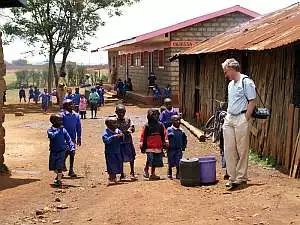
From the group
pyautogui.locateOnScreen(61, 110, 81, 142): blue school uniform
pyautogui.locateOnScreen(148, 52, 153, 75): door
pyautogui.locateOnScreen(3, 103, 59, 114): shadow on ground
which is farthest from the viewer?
pyautogui.locateOnScreen(148, 52, 153, 75): door

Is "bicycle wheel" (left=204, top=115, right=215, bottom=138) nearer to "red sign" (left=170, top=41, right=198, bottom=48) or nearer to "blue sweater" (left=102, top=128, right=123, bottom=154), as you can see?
"blue sweater" (left=102, top=128, right=123, bottom=154)

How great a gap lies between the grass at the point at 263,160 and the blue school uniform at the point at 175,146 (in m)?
1.84

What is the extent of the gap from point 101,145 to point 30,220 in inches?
303

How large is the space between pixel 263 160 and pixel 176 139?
2.27m

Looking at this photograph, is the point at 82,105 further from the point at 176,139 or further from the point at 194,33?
the point at 176,139

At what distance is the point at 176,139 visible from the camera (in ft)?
30.4

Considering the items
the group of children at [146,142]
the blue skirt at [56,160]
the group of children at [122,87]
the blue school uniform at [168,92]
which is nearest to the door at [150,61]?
the group of children at [122,87]

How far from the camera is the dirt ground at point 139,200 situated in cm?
613

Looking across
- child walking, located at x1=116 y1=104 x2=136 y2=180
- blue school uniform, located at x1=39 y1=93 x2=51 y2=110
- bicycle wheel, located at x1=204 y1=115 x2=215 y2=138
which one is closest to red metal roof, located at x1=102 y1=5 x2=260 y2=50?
blue school uniform, located at x1=39 y1=93 x2=51 y2=110

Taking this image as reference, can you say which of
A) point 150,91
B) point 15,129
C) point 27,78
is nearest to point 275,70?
point 15,129

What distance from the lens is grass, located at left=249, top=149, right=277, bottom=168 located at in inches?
399

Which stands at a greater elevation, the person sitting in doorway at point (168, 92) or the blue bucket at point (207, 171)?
the person sitting in doorway at point (168, 92)

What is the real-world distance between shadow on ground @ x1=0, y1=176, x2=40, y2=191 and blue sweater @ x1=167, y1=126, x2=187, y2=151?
253 cm

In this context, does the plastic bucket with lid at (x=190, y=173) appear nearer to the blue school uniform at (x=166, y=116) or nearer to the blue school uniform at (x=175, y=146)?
the blue school uniform at (x=175, y=146)
